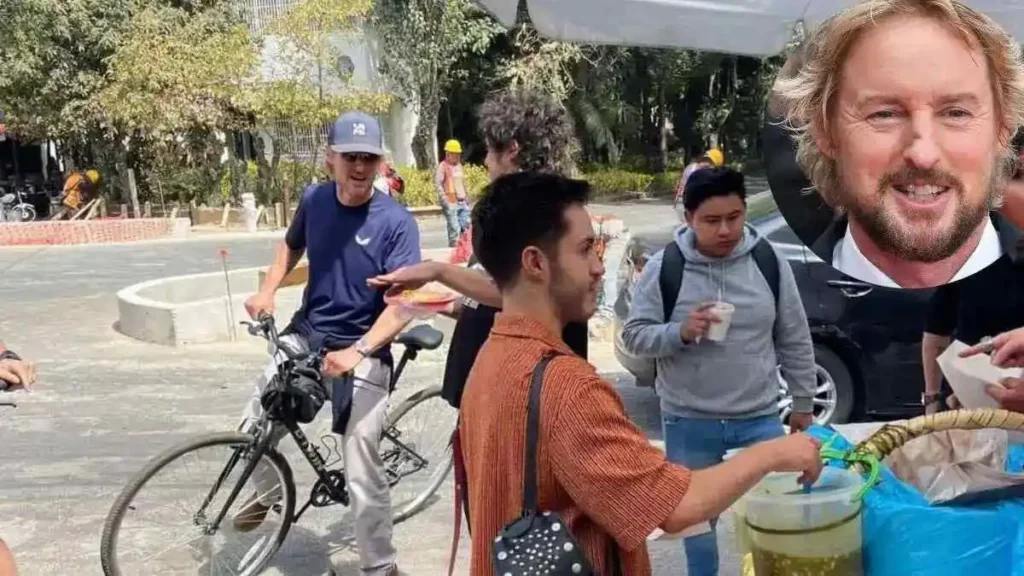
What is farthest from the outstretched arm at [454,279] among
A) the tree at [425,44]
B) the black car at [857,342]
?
the tree at [425,44]

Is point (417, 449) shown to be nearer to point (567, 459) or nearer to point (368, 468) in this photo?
point (368, 468)

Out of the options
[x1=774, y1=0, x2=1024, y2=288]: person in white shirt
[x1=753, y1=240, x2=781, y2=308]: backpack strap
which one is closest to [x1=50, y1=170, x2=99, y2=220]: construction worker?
[x1=753, y1=240, x2=781, y2=308]: backpack strap

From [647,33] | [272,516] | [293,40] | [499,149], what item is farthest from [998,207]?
[293,40]

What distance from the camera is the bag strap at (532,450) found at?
179 cm

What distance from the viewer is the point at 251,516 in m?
3.96

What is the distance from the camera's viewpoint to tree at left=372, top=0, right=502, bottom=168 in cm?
2161

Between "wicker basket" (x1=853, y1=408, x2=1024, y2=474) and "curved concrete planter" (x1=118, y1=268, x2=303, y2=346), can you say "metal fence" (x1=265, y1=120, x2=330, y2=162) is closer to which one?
"curved concrete planter" (x1=118, y1=268, x2=303, y2=346)

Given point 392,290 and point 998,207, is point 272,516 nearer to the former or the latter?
point 392,290

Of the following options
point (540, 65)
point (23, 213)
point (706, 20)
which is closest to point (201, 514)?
point (706, 20)

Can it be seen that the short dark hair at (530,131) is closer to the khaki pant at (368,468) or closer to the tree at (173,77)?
the khaki pant at (368,468)

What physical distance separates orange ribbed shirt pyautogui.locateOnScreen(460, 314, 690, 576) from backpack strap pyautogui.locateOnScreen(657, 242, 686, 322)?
1.54m

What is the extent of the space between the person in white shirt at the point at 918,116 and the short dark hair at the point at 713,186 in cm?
160

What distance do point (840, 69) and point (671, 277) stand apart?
186 cm

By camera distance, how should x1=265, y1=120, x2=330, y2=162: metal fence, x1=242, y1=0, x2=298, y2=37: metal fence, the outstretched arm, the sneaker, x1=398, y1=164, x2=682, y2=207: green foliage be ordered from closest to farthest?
the outstretched arm
the sneaker
x1=265, y1=120, x2=330, y2=162: metal fence
x1=398, y1=164, x2=682, y2=207: green foliage
x1=242, y1=0, x2=298, y2=37: metal fence
